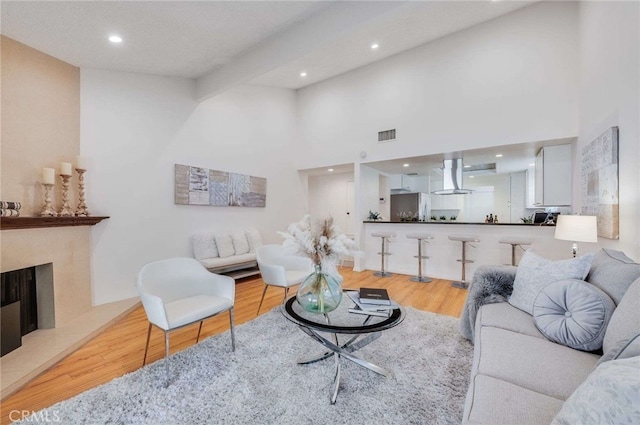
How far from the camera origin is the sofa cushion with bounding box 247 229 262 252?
197 inches

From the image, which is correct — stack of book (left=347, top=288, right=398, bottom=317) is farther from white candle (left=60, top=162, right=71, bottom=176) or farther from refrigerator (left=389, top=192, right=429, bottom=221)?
refrigerator (left=389, top=192, right=429, bottom=221)

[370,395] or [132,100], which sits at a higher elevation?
[132,100]

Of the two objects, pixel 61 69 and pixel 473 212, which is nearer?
pixel 61 69

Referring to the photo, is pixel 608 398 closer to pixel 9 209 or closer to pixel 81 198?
pixel 9 209

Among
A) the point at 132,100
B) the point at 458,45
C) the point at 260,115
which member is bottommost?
the point at 132,100

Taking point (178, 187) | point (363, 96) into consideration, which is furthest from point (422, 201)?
point (178, 187)

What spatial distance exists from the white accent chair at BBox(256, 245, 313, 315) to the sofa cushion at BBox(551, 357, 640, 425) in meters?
2.46

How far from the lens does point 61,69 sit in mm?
2984

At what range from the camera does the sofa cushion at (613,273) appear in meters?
1.46

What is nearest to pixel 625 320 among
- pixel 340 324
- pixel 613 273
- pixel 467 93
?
pixel 613 273

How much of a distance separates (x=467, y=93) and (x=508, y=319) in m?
3.88

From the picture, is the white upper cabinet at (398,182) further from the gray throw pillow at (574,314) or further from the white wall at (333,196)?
the gray throw pillow at (574,314)

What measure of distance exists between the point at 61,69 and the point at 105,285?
2505 millimetres

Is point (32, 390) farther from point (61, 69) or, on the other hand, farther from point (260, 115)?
point (260, 115)
